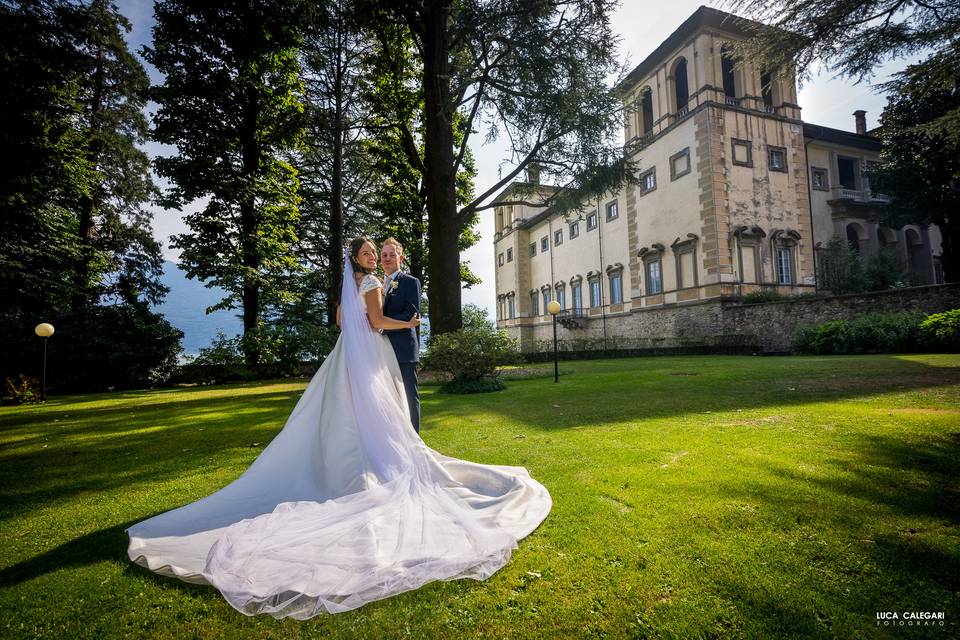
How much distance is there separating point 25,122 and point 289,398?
14637mm

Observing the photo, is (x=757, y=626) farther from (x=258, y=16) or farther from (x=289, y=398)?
(x=258, y=16)

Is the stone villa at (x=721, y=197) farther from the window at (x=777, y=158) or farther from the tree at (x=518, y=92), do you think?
the tree at (x=518, y=92)

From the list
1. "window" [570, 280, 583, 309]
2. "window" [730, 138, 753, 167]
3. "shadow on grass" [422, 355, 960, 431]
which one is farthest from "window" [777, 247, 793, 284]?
"shadow on grass" [422, 355, 960, 431]

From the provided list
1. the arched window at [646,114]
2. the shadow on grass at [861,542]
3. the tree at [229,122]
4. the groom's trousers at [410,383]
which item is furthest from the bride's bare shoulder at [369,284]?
the arched window at [646,114]

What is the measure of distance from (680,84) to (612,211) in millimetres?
8916

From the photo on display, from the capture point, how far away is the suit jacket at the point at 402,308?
4.34 metres

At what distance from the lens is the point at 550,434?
5.45m

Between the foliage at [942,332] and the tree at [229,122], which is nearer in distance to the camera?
the foliage at [942,332]

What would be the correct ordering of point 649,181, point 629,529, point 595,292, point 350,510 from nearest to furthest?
point 629,529 → point 350,510 → point 649,181 → point 595,292

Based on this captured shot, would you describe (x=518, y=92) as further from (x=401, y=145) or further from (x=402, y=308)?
(x=402, y=308)

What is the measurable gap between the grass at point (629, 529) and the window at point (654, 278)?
68.8 feet

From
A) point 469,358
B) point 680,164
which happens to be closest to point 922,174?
point 680,164

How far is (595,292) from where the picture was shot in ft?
109

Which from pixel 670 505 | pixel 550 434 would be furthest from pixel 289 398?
pixel 670 505
